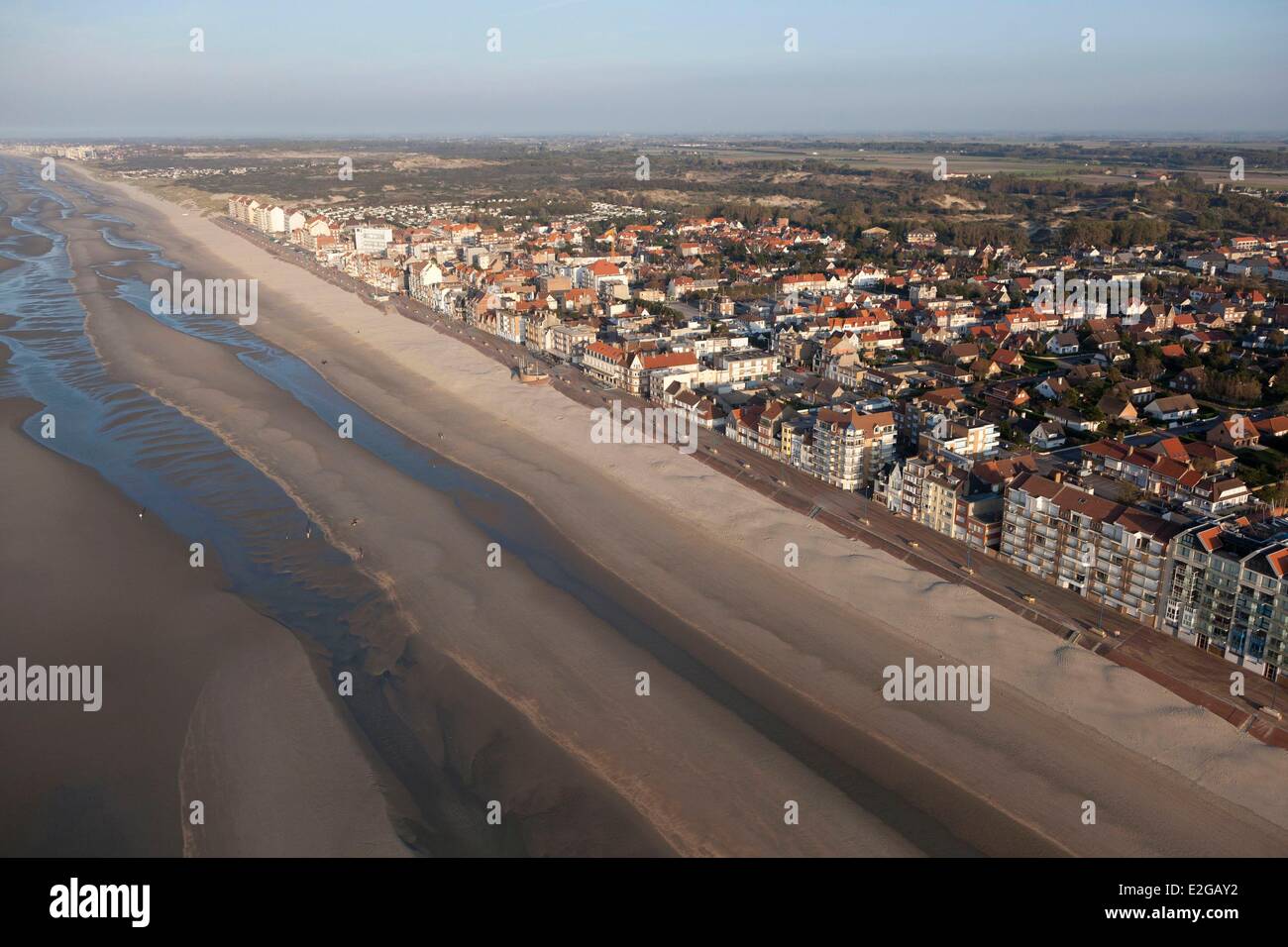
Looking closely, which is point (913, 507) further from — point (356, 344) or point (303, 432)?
point (356, 344)

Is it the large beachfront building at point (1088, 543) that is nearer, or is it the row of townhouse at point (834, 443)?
the large beachfront building at point (1088, 543)

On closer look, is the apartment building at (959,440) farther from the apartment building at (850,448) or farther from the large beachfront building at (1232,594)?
the large beachfront building at (1232,594)

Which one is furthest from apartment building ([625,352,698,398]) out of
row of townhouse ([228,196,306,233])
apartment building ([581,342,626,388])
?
row of townhouse ([228,196,306,233])

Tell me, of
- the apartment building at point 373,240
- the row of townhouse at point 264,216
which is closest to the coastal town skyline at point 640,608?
the apartment building at point 373,240

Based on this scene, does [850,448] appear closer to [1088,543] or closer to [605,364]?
[1088,543]

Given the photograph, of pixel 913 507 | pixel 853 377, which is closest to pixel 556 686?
pixel 913 507

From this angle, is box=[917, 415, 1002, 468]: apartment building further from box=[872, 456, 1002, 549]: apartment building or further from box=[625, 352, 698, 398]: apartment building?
box=[625, 352, 698, 398]: apartment building
